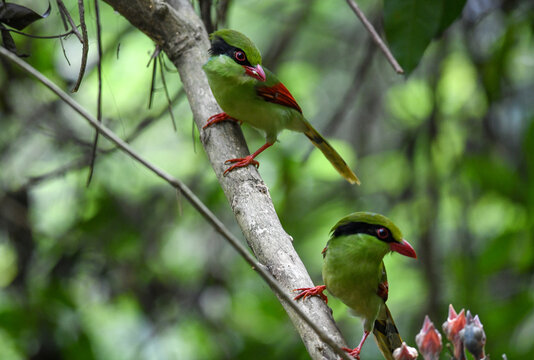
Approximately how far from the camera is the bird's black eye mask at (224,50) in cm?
262

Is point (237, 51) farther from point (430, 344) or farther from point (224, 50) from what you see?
point (430, 344)

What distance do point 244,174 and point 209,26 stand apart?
3.49ft

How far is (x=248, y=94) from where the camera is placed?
9.39ft

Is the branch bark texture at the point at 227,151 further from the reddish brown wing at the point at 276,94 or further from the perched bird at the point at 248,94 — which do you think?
the reddish brown wing at the point at 276,94

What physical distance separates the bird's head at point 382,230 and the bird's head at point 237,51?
0.88 m

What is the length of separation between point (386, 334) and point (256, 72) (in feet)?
4.34

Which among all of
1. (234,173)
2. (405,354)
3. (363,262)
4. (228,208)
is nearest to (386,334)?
(363,262)

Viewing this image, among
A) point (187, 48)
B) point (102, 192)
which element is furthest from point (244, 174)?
point (102, 192)

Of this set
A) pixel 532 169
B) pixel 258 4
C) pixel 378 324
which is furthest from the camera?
pixel 258 4

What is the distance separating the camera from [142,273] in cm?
479

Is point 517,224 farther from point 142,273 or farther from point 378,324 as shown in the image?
point 142,273

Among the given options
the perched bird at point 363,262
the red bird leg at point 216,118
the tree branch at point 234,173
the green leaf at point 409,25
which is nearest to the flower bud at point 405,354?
the tree branch at point 234,173

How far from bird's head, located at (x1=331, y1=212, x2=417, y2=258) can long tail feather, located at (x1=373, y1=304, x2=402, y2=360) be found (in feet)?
0.99

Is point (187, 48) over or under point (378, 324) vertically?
over
